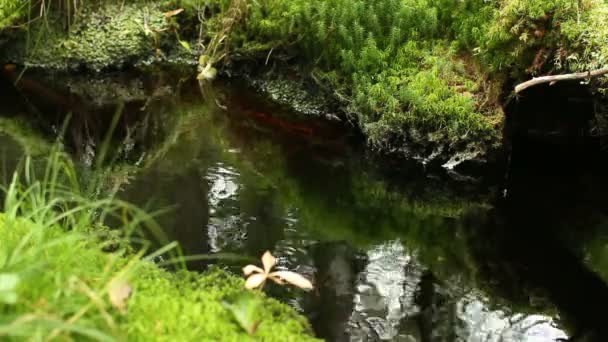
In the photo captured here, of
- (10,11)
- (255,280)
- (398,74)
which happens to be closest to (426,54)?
(398,74)

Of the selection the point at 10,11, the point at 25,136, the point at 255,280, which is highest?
the point at 10,11

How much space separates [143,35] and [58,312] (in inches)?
260

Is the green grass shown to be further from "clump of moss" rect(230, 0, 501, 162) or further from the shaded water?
"clump of moss" rect(230, 0, 501, 162)

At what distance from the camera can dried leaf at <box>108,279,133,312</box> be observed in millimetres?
2074

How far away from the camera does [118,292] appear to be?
2.10 metres

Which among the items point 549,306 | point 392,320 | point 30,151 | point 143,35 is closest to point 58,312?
point 392,320

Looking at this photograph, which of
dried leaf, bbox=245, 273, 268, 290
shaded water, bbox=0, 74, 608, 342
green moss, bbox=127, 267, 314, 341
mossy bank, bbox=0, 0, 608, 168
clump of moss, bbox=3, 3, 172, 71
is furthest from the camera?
clump of moss, bbox=3, 3, 172, 71

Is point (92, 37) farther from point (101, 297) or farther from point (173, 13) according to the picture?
point (101, 297)

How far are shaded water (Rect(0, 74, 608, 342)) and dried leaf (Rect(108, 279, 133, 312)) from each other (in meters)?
1.54

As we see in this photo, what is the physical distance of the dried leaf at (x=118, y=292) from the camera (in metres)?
2.07

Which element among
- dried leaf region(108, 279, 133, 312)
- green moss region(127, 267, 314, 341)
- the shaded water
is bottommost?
the shaded water

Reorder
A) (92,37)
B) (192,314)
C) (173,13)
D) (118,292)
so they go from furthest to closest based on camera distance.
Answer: (92,37)
(173,13)
(192,314)
(118,292)

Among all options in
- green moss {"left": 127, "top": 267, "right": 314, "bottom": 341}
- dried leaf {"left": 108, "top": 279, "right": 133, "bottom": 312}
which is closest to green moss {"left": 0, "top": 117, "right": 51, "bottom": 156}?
green moss {"left": 127, "top": 267, "right": 314, "bottom": 341}

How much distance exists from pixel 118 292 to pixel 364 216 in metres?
3.04
